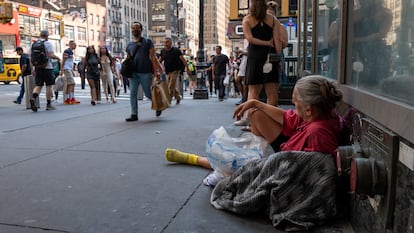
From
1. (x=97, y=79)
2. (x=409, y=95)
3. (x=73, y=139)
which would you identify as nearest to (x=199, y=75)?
(x=97, y=79)

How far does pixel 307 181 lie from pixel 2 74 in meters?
30.2

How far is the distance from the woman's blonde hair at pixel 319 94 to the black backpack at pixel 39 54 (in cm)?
862

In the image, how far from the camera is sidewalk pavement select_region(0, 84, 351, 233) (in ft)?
8.69

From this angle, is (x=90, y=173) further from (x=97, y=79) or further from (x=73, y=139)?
(x=97, y=79)

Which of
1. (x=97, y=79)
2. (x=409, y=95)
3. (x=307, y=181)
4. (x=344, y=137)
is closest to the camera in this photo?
(x=409, y=95)

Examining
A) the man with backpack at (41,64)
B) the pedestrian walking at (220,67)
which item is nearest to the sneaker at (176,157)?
the man with backpack at (41,64)

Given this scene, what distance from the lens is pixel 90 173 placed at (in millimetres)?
3842

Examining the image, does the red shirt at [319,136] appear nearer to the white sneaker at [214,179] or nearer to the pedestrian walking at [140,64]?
the white sneaker at [214,179]

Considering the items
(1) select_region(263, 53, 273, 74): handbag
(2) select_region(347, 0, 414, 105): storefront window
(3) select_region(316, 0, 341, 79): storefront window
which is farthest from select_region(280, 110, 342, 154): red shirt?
(1) select_region(263, 53, 273, 74): handbag

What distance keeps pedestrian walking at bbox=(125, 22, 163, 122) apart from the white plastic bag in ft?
15.4

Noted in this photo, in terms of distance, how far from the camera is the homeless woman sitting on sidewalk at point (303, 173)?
2514 millimetres

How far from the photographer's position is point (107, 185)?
346cm

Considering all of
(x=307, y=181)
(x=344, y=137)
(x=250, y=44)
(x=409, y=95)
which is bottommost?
(x=307, y=181)

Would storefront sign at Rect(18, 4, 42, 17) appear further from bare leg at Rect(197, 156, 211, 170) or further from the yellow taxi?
bare leg at Rect(197, 156, 211, 170)
